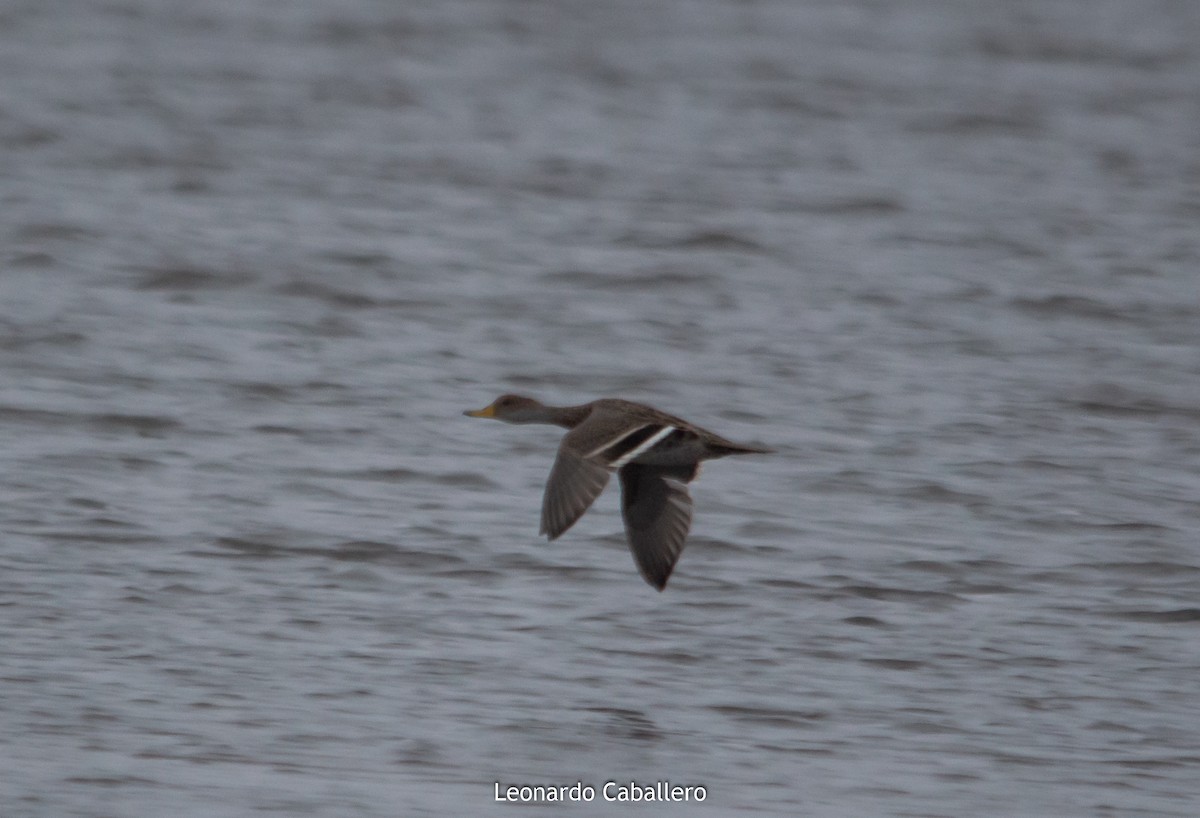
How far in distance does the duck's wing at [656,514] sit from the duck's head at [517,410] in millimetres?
524

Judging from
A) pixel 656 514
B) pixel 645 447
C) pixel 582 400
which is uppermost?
pixel 645 447

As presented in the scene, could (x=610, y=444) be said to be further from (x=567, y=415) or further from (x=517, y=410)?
(x=517, y=410)

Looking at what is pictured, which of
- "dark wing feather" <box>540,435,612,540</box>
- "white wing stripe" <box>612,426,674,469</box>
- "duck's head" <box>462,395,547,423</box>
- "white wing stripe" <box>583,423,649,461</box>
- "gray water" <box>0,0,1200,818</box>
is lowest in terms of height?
"gray water" <box>0,0,1200,818</box>

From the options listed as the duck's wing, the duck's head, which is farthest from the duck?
the duck's head

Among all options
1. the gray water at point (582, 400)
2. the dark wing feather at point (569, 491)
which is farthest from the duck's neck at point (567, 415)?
the dark wing feather at point (569, 491)

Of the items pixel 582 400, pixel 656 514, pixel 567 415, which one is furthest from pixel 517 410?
pixel 582 400

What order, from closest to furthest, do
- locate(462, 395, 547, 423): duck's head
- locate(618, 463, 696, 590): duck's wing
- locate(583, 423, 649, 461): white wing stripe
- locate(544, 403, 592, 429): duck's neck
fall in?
locate(583, 423, 649, 461): white wing stripe < locate(618, 463, 696, 590): duck's wing < locate(544, 403, 592, 429): duck's neck < locate(462, 395, 547, 423): duck's head

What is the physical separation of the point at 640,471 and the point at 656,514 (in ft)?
0.61

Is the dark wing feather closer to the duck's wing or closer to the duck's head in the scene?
the duck's wing

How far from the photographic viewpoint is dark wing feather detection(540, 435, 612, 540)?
6082mm

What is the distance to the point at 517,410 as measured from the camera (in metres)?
7.43

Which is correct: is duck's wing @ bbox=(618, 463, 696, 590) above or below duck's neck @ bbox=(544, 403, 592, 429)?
below

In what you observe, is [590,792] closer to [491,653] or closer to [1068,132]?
[491,653]

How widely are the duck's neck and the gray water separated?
1.78ft
